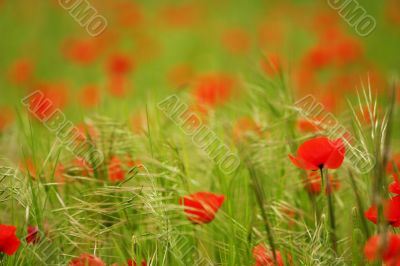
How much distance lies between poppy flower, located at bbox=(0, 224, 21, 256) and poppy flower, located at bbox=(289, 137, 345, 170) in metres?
0.56

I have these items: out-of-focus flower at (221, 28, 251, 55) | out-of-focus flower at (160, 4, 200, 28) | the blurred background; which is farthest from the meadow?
out-of-focus flower at (160, 4, 200, 28)

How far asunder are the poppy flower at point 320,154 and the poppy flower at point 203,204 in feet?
0.61

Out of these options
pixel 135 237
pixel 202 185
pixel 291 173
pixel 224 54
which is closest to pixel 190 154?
pixel 202 185

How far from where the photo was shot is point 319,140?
1069mm

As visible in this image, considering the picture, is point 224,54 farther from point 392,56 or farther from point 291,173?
point 291,173

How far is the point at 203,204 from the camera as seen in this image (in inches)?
44.6

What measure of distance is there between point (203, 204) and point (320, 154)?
0.25m

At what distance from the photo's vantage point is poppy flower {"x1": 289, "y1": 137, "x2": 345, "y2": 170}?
1.07 meters

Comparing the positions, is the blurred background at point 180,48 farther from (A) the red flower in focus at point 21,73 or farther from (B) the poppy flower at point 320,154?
(B) the poppy flower at point 320,154

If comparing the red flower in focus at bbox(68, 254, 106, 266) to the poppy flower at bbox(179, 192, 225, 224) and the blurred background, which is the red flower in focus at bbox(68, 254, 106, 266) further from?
the blurred background

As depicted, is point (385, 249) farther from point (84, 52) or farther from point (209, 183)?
point (84, 52)

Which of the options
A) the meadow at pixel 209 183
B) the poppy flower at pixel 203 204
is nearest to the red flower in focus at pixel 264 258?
the meadow at pixel 209 183

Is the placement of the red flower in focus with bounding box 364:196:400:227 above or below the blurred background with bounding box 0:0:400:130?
below

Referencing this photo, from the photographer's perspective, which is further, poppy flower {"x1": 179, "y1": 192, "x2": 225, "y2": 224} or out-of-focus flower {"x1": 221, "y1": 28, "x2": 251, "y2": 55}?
out-of-focus flower {"x1": 221, "y1": 28, "x2": 251, "y2": 55}
